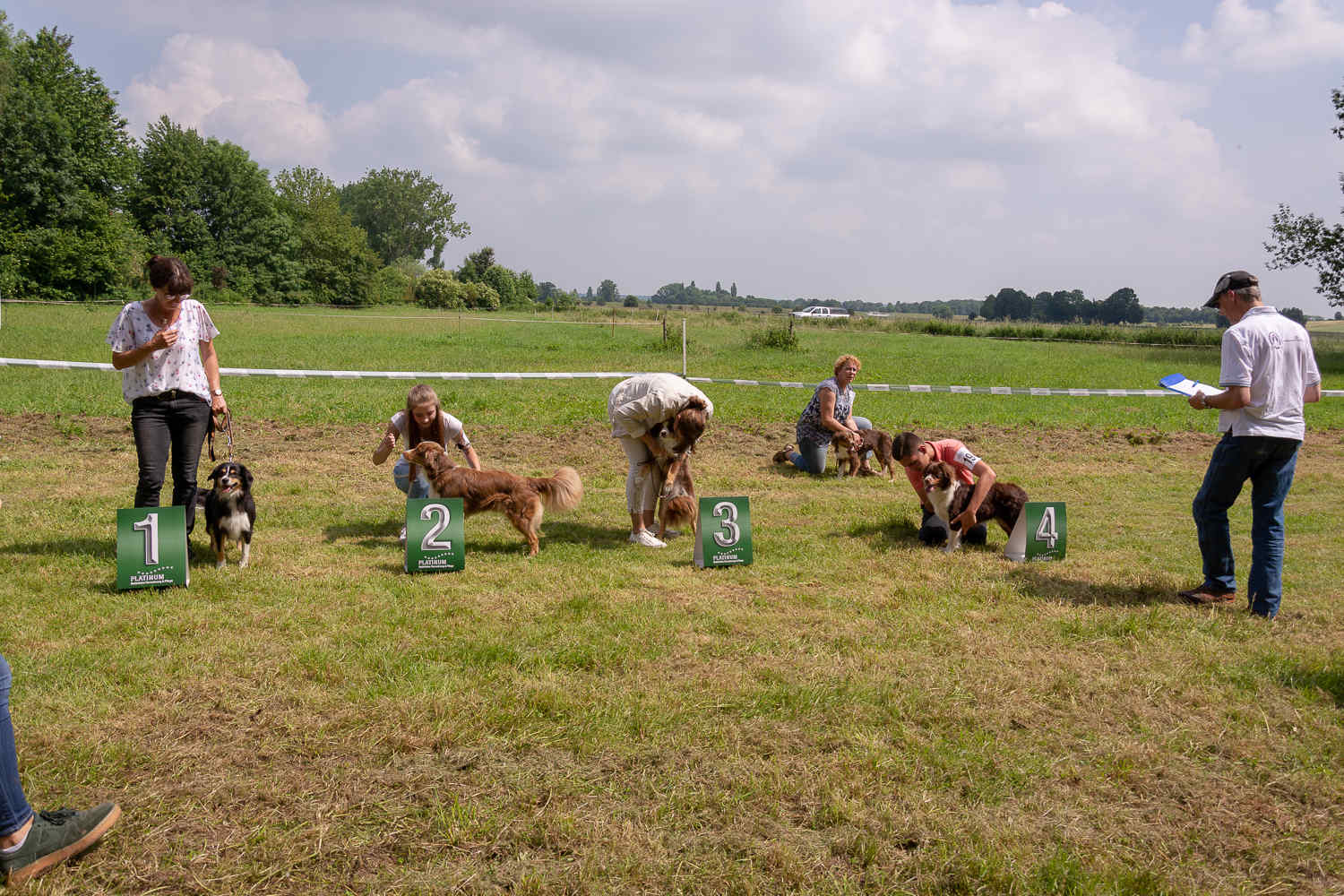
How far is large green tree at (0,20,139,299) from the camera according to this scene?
44.0 metres

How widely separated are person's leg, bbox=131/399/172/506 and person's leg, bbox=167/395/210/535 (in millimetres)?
69

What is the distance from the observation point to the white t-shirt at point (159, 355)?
5105mm

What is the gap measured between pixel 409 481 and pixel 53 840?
14.4 ft

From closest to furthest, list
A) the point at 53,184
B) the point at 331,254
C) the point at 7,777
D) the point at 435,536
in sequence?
the point at 7,777 < the point at 435,536 < the point at 53,184 < the point at 331,254

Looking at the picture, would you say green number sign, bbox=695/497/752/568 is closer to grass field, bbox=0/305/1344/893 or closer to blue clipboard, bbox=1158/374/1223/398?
grass field, bbox=0/305/1344/893

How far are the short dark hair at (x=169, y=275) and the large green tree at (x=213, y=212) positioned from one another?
5937 cm

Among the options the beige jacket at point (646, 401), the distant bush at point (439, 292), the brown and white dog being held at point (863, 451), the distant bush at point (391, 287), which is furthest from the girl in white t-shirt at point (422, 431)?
the distant bush at point (391, 287)

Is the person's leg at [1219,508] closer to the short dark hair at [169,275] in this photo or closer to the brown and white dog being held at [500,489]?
the brown and white dog being held at [500,489]

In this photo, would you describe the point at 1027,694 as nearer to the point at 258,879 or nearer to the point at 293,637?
the point at 258,879

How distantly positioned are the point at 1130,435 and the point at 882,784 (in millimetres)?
11055

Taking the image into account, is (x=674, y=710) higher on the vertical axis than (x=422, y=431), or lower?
lower

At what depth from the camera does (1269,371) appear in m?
4.82

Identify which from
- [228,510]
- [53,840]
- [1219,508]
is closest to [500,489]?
[228,510]

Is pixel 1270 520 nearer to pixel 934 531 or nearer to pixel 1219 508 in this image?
pixel 1219 508
